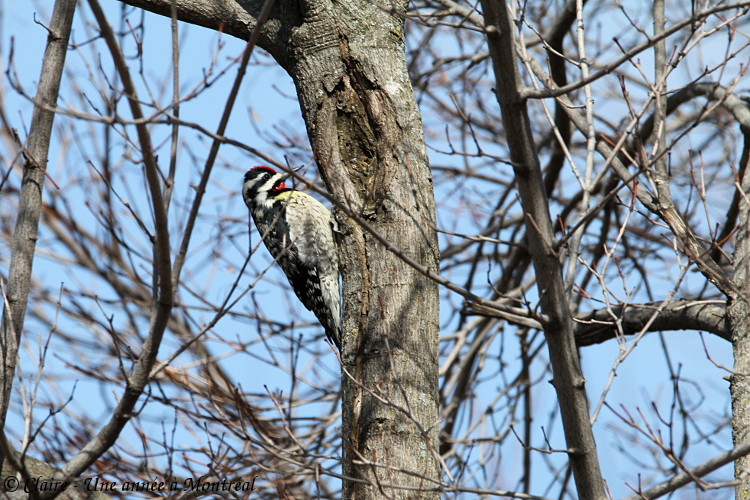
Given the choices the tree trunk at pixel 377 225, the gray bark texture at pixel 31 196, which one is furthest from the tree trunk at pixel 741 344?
the gray bark texture at pixel 31 196

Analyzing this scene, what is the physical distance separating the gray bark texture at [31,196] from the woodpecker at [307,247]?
7.37 ft

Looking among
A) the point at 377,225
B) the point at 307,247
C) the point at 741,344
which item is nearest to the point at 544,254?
the point at 377,225

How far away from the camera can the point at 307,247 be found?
212 inches

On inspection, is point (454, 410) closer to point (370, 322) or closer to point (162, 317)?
point (370, 322)

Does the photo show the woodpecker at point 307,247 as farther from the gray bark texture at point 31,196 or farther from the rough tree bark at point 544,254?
the rough tree bark at point 544,254

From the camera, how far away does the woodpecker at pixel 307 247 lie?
526 cm

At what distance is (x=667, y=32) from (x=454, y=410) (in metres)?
3.84

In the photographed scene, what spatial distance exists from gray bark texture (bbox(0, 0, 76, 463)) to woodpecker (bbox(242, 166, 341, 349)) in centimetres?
225

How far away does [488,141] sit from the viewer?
24.8 feet

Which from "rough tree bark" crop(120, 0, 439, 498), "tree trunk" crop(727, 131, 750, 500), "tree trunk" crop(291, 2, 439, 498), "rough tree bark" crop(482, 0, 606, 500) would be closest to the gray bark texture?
"rough tree bark" crop(120, 0, 439, 498)

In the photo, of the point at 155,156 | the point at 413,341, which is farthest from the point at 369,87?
the point at 155,156

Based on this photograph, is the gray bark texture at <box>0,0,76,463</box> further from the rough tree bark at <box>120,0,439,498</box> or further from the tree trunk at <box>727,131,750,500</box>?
the tree trunk at <box>727,131,750,500</box>

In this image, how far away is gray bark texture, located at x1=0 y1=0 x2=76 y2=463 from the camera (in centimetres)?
265

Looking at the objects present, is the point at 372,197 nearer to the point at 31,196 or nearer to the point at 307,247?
the point at 31,196
